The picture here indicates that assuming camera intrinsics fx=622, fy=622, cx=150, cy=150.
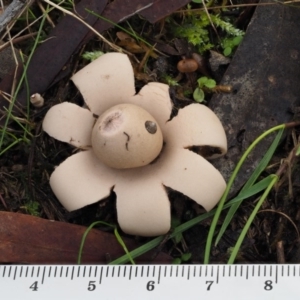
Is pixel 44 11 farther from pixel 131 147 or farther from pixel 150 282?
pixel 150 282

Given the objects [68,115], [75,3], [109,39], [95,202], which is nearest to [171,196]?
[95,202]

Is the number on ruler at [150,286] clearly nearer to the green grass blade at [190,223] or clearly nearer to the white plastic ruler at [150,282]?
the white plastic ruler at [150,282]

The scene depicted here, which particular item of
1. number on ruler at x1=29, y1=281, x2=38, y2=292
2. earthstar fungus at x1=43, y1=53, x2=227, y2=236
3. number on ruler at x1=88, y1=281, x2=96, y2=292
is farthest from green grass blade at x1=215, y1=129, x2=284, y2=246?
number on ruler at x1=29, y1=281, x2=38, y2=292

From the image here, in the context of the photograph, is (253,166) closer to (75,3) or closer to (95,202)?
(95,202)

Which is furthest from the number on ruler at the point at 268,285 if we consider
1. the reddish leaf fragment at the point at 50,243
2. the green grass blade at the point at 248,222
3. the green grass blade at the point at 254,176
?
the reddish leaf fragment at the point at 50,243

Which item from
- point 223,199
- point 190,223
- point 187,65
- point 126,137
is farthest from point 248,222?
point 187,65

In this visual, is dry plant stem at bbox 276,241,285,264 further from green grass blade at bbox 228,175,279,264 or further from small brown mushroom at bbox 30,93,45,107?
small brown mushroom at bbox 30,93,45,107
